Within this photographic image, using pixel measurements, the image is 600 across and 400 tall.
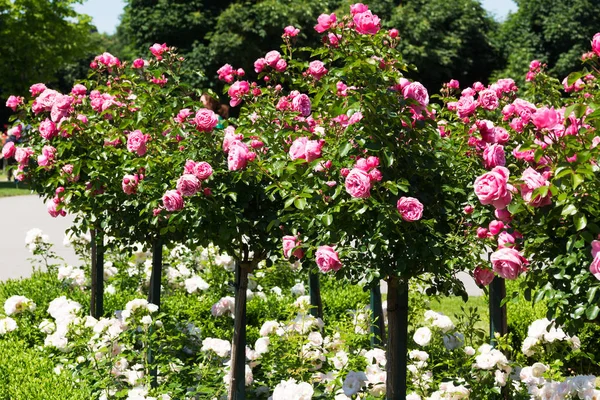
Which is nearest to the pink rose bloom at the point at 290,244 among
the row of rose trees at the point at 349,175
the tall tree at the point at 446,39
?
the row of rose trees at the point at 349,175

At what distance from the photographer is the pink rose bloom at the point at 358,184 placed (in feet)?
9.02

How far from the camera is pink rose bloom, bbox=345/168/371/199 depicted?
2748mm

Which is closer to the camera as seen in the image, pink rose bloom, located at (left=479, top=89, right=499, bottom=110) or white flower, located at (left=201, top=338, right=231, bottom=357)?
pink rose bloom, located at (left=479, top=89, right=499, bottom=110)

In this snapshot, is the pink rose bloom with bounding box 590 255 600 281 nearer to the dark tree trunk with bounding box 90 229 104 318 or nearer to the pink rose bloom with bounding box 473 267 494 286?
the pink rose bloom with bounding box 473 267 494 286

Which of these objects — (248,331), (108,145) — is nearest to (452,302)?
(248,331)

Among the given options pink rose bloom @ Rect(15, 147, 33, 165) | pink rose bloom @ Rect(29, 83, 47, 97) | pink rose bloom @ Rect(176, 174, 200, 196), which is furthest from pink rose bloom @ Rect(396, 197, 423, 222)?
pink rose bloom @ Rect(29, 83, 47, 97)

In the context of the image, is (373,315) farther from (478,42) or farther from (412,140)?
(478,42)

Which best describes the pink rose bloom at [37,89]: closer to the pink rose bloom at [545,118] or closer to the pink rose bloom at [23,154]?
the pink rose bloom at [23,154]

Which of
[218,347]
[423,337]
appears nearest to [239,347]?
[218,347]

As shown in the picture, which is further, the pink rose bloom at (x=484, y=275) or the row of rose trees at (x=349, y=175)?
the pink rose bloom at (x=484, y=275)

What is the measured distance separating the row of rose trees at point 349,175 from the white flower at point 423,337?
1.81 ft

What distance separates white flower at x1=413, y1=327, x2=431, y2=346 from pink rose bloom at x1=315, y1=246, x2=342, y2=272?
1.26m

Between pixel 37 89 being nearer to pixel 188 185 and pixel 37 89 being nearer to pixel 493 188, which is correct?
pixel 188 185

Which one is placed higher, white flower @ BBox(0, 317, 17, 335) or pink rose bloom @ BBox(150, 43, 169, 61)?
pink rose bloom @ BBox(150, 43, 169, 61)
